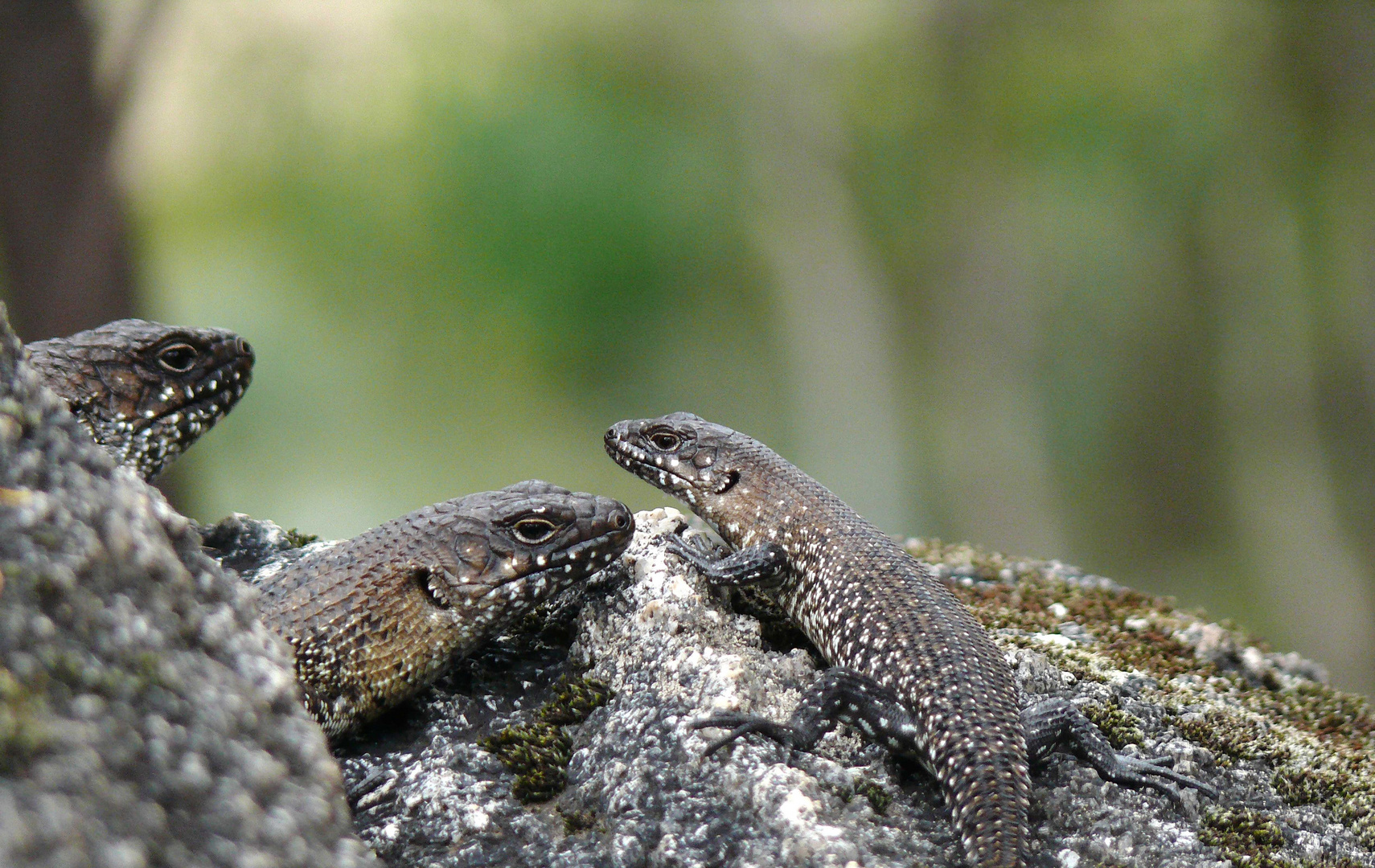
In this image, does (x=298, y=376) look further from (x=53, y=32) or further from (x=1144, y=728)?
(x=1144, y=728)

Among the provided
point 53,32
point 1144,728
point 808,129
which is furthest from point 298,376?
point 1144,728

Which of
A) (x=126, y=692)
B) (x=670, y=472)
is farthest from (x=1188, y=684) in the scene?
(x=126, y=692)

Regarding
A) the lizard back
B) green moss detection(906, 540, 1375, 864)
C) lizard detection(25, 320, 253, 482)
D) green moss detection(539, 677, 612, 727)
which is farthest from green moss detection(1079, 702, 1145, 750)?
lizard detection(25, 320, 253, 482)

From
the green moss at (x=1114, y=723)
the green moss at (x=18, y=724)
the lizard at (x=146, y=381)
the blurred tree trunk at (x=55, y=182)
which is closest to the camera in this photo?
the green moss at (x=18, y=724)

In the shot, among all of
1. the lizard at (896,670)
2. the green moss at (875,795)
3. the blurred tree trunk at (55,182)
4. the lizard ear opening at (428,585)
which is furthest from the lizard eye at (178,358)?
the blurred tree trunk at (55,182)

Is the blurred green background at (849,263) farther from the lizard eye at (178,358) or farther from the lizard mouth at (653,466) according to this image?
the lizard mouth at (653,466)

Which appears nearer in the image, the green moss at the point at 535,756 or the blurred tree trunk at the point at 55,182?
the green moss at the point at 535,756

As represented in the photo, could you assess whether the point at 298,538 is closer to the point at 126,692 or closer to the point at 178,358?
the point at 178,358

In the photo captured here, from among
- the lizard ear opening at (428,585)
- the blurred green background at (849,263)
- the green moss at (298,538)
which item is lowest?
the lizard ear opening at (428,585)
